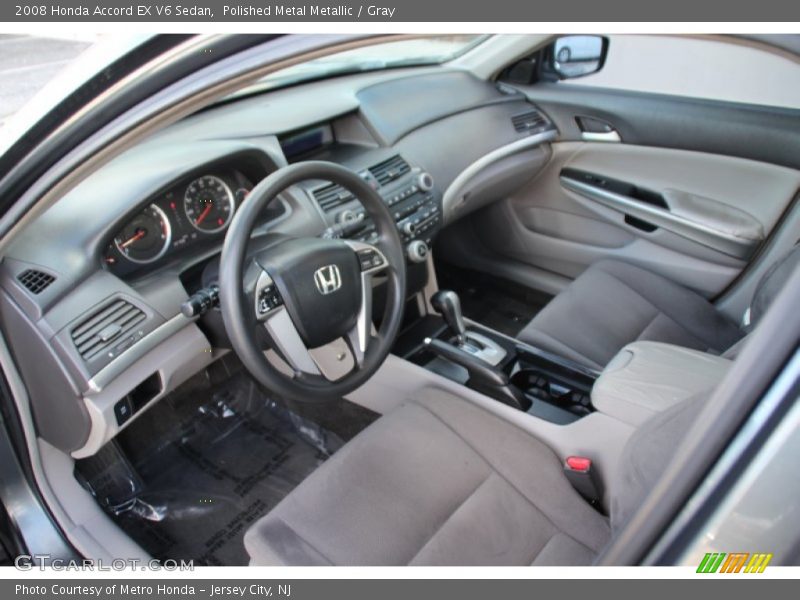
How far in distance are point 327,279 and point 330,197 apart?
0.58 metres

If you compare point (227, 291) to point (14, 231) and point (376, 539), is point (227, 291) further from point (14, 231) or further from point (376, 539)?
point (376, 539)

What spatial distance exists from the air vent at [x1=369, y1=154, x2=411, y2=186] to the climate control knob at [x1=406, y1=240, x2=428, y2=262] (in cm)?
23

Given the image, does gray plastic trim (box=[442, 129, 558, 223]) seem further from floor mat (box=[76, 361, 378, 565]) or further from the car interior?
floor mat (box=[76, 361, 378, 565])

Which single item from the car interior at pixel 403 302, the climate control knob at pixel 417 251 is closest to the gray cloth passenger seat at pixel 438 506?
the car interior at pixel 403 302

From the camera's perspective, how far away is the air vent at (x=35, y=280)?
1.29 m

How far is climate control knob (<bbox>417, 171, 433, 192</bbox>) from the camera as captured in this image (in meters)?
2.13

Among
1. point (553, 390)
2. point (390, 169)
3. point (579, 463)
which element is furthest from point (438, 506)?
point (390, 169)

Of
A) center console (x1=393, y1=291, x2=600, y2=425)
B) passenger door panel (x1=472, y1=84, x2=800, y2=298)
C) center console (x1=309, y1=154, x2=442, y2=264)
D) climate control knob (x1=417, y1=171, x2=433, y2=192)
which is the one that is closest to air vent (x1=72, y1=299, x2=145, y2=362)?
center console (x1=309, y1=154, x2=442, y2=264)

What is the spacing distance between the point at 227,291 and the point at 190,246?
532 mm
